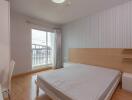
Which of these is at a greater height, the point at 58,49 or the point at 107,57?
the point at 58,49

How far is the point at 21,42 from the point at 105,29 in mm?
3408

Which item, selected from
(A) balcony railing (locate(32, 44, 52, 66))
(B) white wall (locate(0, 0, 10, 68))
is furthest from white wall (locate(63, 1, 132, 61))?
(B) white wall (locate(0, 0, 10, 68))

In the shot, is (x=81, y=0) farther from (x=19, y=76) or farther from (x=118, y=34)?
(x=19, y=76)

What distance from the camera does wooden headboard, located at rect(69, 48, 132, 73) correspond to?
2720 millimetres

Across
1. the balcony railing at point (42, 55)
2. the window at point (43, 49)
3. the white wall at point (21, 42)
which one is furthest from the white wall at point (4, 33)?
the balcony railing at point (42, 55)

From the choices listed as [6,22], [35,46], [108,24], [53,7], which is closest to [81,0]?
[53,7]

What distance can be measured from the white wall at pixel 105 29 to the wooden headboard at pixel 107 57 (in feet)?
0.76

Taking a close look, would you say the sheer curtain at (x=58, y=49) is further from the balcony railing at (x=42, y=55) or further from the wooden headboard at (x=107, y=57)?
the wooden headboard at (x=107, y=57)

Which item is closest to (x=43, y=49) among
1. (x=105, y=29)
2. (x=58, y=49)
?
(x=58, y=49)

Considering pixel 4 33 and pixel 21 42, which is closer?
pixel 4 33

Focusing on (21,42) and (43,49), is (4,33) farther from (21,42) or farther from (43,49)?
(43,49)

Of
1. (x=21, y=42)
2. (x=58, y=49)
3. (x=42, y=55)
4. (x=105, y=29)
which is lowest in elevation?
(x=42, y=55)

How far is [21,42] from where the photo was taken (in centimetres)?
380

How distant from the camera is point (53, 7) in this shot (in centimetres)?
305
